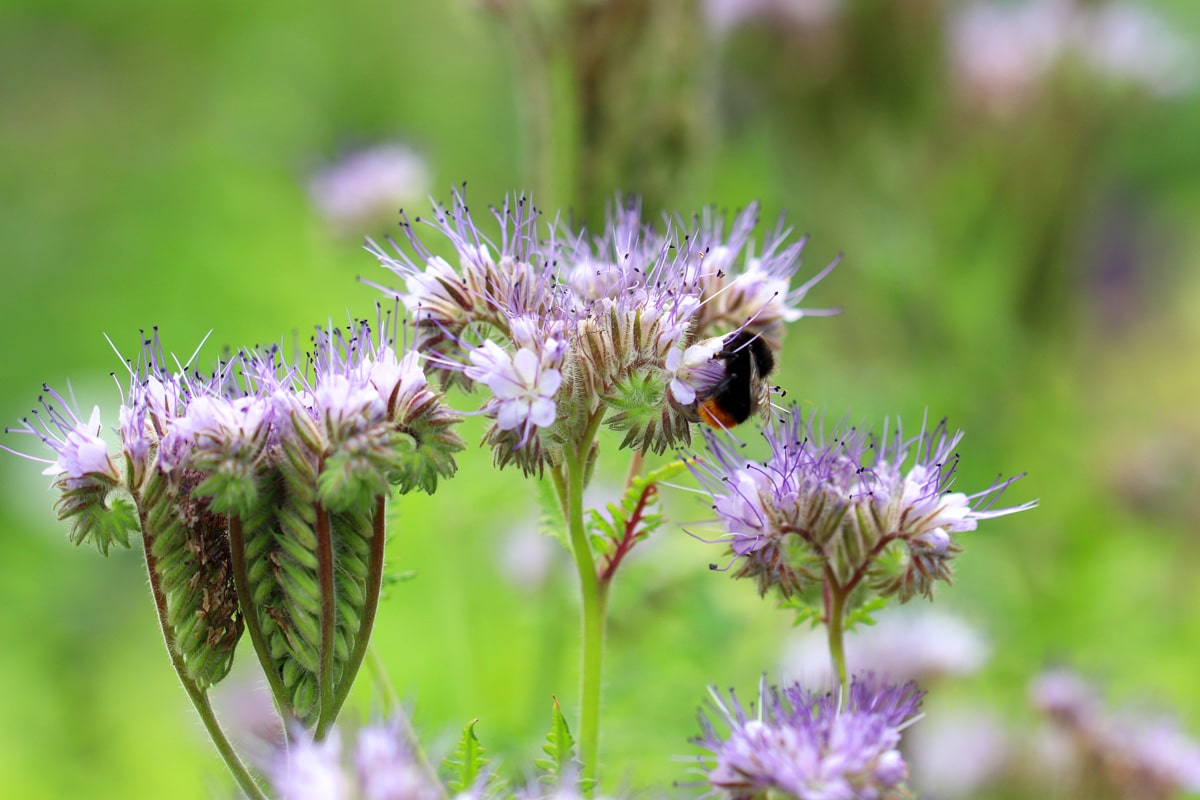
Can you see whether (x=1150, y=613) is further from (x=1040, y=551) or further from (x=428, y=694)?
(x=428, y=694)

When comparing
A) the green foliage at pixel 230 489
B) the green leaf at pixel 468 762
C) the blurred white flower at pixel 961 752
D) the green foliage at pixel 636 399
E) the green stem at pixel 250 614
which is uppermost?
the blurred white flower at pixel 961 752

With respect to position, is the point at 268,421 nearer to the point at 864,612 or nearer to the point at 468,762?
the point at 468,762

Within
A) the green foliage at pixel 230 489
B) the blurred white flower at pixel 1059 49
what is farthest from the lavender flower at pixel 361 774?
the blurred white flower at pixel 1059 49

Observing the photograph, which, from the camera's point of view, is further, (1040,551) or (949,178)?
(949,178)

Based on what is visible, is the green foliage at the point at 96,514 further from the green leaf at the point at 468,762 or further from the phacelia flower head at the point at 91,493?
the green leaf at the point at 468,762

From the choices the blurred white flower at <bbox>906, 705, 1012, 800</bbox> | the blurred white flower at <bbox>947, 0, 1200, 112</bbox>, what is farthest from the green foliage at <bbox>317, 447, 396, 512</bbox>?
the blurred white flower at <bbox>947, 0, 1200, 112</bbox>

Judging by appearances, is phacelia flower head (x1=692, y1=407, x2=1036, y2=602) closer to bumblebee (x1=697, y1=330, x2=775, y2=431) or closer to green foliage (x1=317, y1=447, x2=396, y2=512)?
bumblebee (x1=697, y1=330, x2=775, y2=431)

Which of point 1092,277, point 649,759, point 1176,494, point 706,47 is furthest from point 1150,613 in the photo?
point 1092,277
